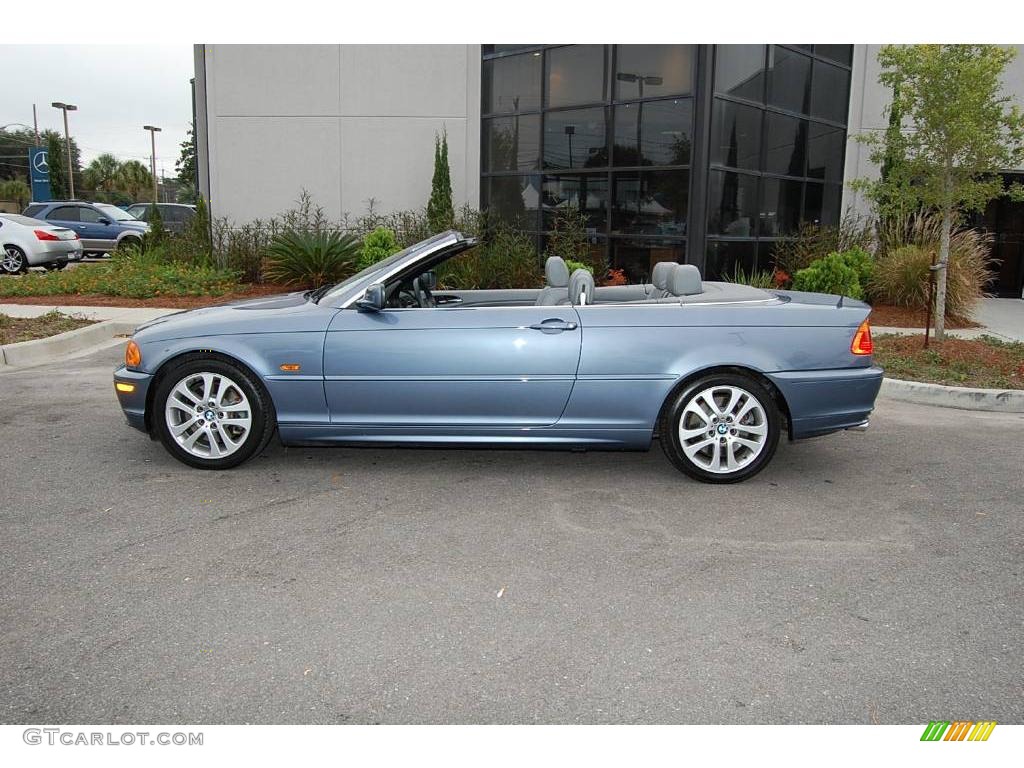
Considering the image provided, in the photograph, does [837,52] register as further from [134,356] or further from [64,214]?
[64,214]

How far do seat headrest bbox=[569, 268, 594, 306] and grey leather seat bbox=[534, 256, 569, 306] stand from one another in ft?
0.83

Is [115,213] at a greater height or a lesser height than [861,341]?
greater

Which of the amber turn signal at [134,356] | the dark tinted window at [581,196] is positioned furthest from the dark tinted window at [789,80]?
the amber turn signal at [134,356]

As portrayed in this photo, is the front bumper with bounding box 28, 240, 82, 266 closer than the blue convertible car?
No

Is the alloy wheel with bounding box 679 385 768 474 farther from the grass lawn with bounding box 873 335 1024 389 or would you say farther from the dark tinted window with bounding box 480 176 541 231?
the dark tinted window with bounding box 480 176 541 231

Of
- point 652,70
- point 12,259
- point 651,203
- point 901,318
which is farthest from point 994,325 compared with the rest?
point 12,259

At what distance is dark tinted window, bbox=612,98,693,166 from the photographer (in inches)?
552

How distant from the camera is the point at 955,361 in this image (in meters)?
9.18

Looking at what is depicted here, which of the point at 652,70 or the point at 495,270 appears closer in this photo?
the point at 495,270

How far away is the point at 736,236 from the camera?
14.5 metres

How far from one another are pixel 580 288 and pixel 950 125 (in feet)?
19.4

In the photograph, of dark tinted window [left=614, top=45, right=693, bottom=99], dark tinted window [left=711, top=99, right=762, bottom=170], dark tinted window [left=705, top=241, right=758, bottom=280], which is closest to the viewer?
dark tinted window [left=711, top=99, right=762, bottom=170]

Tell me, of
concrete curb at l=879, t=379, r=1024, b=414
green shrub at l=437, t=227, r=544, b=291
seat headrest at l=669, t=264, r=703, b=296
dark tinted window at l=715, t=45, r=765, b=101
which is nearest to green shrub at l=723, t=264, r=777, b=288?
dark tinted window at l=715, t=45, r=765, b=101

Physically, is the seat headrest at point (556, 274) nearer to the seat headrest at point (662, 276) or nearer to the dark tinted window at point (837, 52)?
the seat headrest at point (662, 276)
